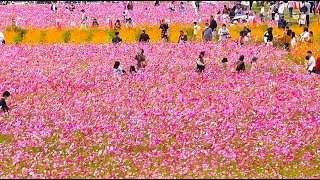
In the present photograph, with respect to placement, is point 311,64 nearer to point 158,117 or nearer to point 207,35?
point 207,35

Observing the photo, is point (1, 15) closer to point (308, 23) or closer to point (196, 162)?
point (308, 23)

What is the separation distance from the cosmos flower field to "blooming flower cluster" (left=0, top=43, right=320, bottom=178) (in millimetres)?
39

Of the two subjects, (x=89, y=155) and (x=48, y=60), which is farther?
(x=48, y=60)

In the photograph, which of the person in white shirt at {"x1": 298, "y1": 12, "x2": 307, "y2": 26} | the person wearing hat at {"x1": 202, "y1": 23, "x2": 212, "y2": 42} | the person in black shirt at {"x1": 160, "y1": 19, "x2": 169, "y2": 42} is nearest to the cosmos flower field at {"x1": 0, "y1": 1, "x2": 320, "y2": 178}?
the person wearing hat at {"x1": 202, "y1": 23, "x2": 212, "y2": 42}

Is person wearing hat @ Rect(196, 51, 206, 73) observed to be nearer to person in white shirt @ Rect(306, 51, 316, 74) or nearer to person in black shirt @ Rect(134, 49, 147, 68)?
person in black shirt @ Rect(134, 49, 147, 68)

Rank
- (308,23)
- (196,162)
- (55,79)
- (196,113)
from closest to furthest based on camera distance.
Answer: (196,162) < (196,113) < (55,79) < (308,23)

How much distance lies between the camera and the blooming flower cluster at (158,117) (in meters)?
16.8

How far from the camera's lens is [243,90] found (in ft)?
83.8

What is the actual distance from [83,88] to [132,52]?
23.9 ft

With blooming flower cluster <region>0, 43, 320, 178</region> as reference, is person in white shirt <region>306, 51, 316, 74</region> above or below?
above

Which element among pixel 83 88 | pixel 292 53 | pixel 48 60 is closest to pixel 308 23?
pixel 292 53

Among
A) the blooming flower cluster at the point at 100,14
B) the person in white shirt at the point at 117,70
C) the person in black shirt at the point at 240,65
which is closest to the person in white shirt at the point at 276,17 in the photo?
the blooming flower cluster at the point at 100,14

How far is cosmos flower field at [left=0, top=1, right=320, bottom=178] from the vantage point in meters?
16.8

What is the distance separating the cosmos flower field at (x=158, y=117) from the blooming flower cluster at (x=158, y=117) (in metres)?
0.04
